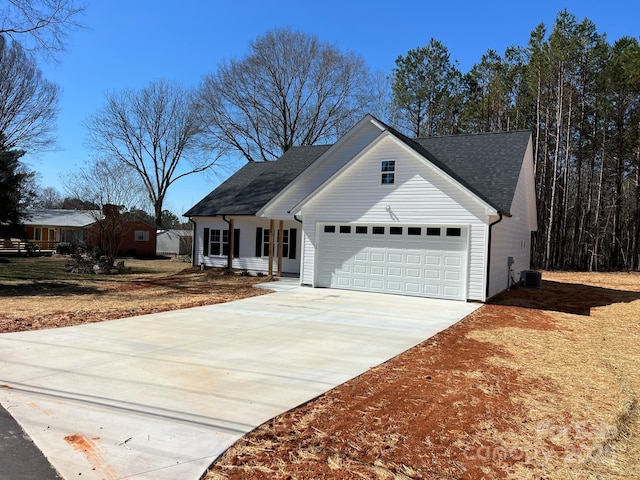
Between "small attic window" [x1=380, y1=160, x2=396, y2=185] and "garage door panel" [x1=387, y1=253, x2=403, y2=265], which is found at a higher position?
"small attic window" [x1=380, y1=160, x2=396, y2=185]

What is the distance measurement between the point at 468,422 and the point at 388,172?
10.9 m

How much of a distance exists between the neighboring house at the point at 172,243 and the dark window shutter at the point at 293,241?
20979 mm

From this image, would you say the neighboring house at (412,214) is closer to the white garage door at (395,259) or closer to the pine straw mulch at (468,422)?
the white garage door at (395,259)

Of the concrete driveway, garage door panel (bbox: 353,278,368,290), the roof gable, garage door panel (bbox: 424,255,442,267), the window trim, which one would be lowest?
the concrete driveway

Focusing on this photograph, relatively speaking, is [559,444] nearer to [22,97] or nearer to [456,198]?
[456,198]

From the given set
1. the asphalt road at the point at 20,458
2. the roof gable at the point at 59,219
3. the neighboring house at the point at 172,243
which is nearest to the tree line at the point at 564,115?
the neighboring house at the point at 172,243

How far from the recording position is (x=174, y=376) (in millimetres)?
5750

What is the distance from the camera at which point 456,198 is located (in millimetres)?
13492

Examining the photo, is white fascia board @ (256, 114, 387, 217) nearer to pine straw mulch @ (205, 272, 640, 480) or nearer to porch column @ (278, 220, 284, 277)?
porch column @ (278, 220, 284, 277)

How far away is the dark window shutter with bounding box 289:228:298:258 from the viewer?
20188 mm

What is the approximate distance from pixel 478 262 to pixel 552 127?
23758 mm

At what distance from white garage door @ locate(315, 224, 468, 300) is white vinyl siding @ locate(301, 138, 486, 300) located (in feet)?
0.95

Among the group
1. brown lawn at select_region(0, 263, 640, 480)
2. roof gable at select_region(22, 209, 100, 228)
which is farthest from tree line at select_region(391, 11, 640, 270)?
roof gable at select_region(22, 209, 100, 228)

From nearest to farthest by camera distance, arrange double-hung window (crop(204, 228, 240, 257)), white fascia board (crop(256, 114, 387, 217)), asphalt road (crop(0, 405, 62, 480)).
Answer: asphalt road (crop(0, 405, 62, 480)), white fascia board (crop(256, 114, 387, 217)), double-hung window (crop(204, 228, 240, 257))
